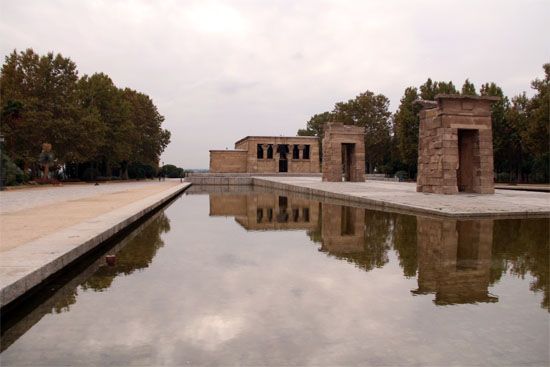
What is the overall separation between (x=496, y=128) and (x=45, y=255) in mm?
40598

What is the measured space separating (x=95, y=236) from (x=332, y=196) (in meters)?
12.8

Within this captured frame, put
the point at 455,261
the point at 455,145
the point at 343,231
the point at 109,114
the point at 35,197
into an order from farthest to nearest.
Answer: the point at 109,114 < the point at 35,197 < the point at 455,145 < the point at 343,231 < the point at 455,261

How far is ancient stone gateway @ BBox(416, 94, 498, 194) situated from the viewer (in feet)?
59.2

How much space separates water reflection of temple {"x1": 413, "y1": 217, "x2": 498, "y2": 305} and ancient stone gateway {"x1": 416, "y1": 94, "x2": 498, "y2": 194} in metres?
9.30

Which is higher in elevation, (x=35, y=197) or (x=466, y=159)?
(x=466, y=159)

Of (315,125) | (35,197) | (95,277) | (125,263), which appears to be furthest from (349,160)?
(315,125)

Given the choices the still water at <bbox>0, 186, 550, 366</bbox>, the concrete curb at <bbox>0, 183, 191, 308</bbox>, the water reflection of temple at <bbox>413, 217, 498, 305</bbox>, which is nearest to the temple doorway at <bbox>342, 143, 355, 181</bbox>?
the water reflection of temple at <bbox>413, 217, 498, 305</bbox>

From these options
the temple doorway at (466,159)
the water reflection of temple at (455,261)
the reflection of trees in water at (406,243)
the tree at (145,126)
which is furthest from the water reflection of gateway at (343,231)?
the tree at (145,126)

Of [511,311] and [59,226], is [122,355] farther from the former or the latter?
[59,226]

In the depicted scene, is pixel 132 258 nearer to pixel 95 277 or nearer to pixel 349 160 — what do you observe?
pixel 95 277

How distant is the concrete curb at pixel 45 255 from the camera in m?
4.14

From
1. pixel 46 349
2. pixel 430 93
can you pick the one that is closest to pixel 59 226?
pixel 46 349

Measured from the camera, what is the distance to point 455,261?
582cm

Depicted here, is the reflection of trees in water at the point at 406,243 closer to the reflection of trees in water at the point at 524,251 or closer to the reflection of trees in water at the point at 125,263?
the reflection of trees in water at the point at 524,251
